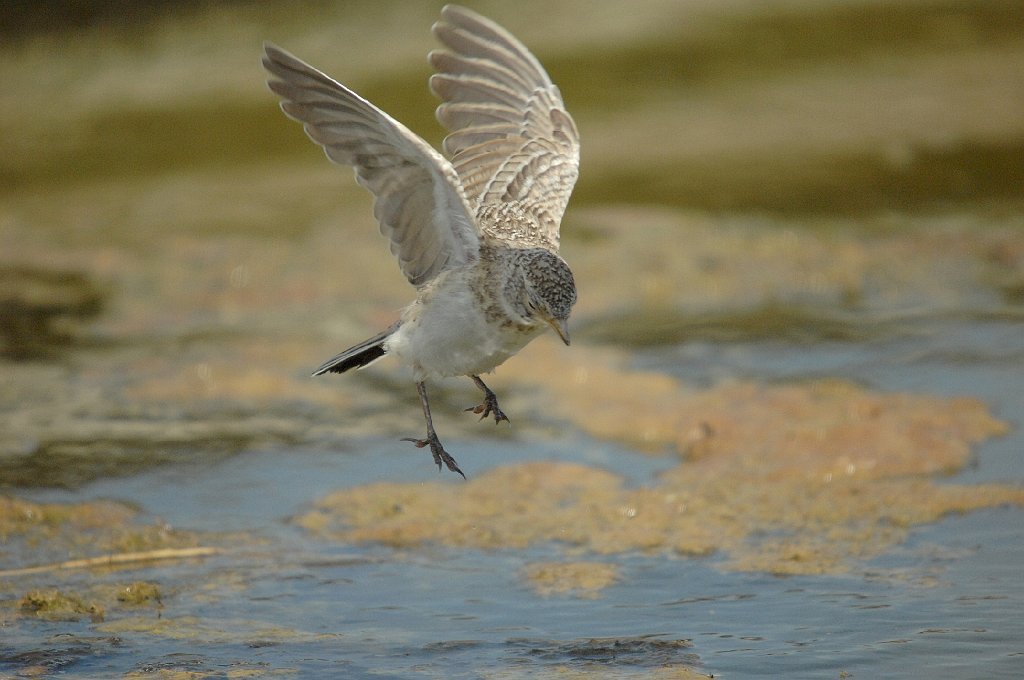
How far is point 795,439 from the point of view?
7805mm

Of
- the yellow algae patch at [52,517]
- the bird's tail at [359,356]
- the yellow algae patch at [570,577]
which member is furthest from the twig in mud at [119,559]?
the yellow algae patch at [570,577]

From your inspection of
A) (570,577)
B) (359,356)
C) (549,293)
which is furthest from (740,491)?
(549,293)

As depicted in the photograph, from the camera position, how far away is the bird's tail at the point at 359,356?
6258mm

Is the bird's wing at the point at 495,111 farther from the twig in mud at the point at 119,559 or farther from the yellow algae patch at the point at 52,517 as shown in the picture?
the yellow algae patch at the point at 52,517

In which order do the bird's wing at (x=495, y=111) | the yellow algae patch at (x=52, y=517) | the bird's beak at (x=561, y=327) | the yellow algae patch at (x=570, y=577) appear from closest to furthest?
the bird's beak at (x=561, y=327) < the yellow algae patch at (x=570, y=577) < the yellow algae patch at (x=52, y=517) < the bird's wing at (x=495, y=111)

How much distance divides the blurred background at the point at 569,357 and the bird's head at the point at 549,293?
1.22m

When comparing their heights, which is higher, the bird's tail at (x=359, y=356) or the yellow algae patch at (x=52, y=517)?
the bird's tail at (x=359, y=356)

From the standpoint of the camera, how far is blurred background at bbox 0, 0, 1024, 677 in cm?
600

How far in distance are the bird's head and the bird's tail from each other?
91 centimetres

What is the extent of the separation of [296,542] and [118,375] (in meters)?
2.52

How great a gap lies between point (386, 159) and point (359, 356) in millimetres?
951

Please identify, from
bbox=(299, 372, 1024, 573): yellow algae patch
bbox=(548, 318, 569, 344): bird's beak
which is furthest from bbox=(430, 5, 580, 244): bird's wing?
bbox=(548, 318, 569, 344): bird's beak

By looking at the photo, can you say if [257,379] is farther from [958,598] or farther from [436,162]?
[958,598]

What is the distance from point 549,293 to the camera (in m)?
5.53
